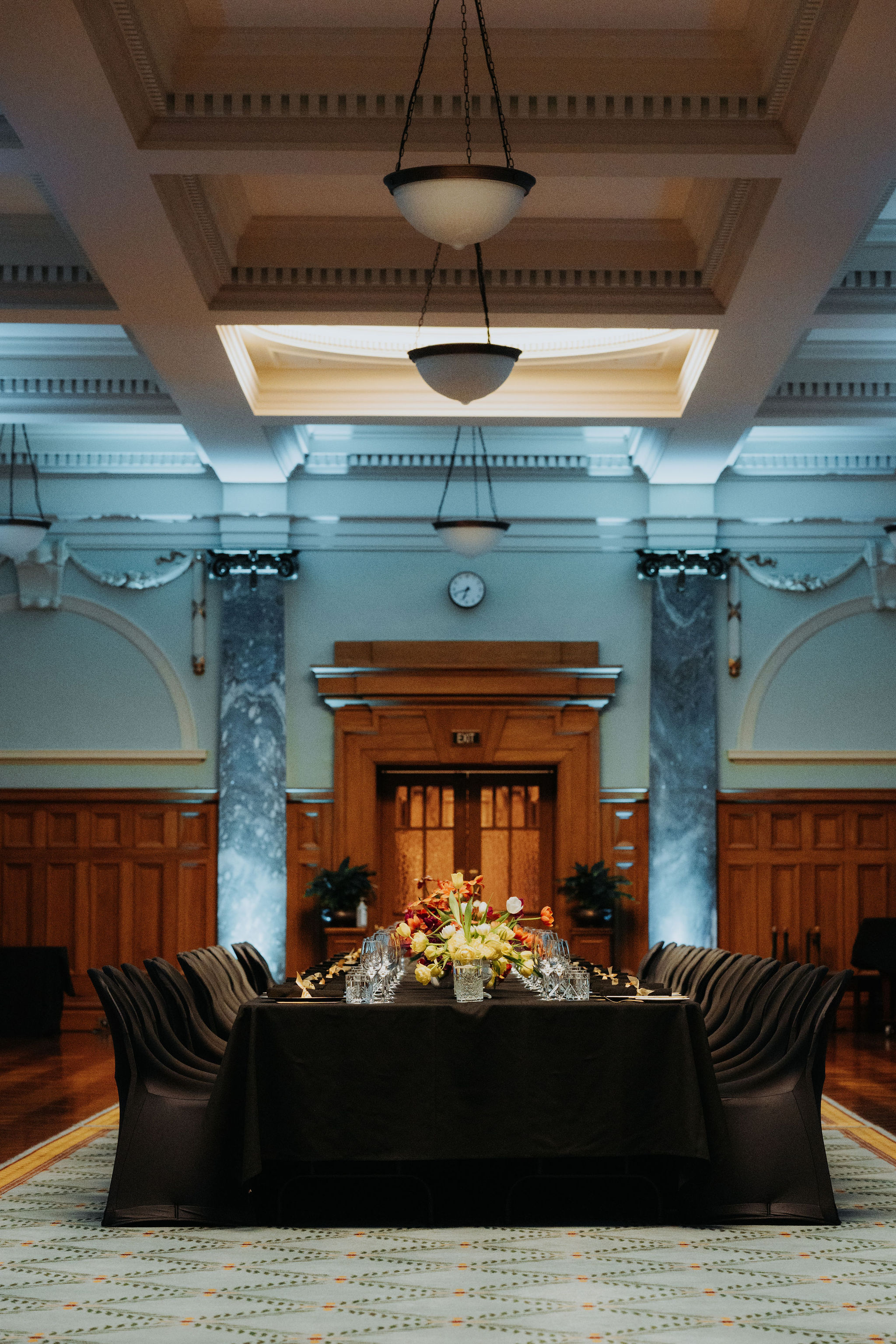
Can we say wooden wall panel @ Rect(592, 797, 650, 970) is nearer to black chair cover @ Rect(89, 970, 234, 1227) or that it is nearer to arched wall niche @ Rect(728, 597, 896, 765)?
arched wall niche @ Rect(728, 597, 896, 765)

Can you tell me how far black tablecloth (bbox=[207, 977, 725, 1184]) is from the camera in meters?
5.48

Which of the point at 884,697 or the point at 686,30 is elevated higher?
the point at 686,30

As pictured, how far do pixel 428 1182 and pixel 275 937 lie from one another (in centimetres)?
668

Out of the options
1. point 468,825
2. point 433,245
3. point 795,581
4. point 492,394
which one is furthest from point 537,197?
point 468,825

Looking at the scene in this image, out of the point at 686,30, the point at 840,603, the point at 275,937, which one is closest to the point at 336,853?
the point at 275,937

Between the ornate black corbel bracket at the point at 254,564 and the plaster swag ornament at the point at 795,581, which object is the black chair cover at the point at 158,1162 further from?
the plaster swag ornament at the point at 795,581

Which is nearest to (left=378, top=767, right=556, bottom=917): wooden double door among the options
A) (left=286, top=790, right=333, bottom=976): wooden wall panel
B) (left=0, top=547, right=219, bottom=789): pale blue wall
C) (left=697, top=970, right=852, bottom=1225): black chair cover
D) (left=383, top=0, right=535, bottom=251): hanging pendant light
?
(left=286, top=790, right=333, bottom=976): wooden wall panel

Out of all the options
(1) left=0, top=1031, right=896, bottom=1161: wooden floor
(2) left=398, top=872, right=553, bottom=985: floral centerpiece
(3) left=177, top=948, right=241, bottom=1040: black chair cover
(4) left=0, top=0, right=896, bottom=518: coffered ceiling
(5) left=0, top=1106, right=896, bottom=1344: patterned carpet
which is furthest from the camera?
(1) left=0, top=1031, right=896, bottom=1161: wooden floor

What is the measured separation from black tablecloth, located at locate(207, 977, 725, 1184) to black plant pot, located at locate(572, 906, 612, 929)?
20.9ft

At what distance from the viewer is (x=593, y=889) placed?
1199 cm

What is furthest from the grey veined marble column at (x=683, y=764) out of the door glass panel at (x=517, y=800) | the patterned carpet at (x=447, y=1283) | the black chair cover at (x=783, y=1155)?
the black chair cover at (x=783, y=1155)

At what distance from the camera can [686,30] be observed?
637 cm

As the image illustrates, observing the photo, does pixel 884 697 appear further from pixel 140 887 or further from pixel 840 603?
pixel 140 887

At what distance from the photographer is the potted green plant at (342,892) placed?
465 inches
